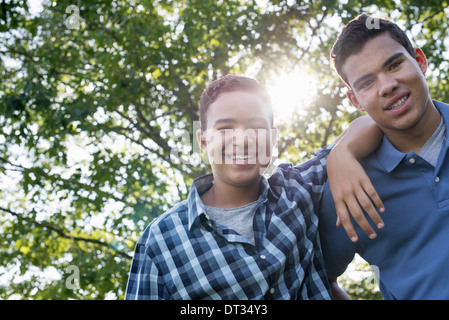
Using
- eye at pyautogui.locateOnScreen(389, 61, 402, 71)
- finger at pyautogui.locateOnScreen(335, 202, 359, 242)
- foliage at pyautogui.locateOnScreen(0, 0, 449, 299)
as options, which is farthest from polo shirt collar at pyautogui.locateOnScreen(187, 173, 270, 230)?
foliage at pyautogui.locateOnScreen(0, 0, 449, 299)

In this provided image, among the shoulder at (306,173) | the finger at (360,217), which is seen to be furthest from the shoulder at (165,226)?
the finger at (360,217)

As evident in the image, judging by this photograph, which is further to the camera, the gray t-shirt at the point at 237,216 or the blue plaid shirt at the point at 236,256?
the gray t-shirt at the point at 237,216

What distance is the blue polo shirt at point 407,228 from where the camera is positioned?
1.69 metres

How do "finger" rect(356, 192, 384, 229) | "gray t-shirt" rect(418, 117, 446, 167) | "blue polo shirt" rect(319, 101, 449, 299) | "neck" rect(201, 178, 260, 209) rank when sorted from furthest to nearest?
1. "neck" rect(201, 178, 260, 209)
2. "gray t-shirt" rect(418, 117, 446, 167)
3. "blue polo shirt" rect(319, 101, 449, 299)
4. "finger" rect(356, 192, 384, 229)

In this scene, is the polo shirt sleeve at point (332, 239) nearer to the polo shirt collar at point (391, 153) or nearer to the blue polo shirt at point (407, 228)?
the blue polo shirt at point (407, 228)

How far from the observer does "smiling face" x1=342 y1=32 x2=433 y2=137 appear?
5.73 ft

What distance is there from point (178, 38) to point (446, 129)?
4654 mm

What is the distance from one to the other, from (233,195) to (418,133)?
0.88 metres

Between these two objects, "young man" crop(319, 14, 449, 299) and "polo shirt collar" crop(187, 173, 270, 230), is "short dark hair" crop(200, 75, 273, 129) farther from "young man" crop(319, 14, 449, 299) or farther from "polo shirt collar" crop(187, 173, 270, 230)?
"young man" crop(319, 14, 449, 299)

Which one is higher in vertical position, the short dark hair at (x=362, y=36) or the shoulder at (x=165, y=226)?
the short dark hair at (x=362, y=36)

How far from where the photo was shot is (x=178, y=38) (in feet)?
19.3

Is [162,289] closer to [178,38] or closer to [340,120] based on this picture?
[178,38]

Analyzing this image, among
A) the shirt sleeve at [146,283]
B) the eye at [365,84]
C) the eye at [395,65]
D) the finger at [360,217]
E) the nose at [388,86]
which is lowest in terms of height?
the shirt sleeve at [146,283]
